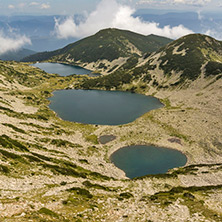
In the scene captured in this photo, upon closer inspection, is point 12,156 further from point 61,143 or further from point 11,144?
point 61,143

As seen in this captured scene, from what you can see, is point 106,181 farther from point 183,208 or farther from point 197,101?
point 197,101

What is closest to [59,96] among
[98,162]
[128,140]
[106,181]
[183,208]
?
[128,140]

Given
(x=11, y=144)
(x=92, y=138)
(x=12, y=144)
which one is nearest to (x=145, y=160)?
(x=92, y=138)

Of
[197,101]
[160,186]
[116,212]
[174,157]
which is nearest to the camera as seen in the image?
[116,212]

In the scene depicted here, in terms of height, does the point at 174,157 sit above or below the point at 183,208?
below

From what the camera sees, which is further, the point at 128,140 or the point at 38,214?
the point at 128,140

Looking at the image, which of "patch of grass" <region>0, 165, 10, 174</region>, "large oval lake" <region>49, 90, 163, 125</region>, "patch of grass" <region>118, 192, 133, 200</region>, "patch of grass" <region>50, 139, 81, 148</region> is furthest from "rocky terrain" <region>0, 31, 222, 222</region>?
"large oval lake" <region>49, 90, 163, 125</region>
